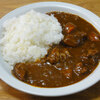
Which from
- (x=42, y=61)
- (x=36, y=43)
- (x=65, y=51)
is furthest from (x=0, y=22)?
(x=65, y=51)

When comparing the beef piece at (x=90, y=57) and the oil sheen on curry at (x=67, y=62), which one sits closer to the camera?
the oil sheen on curry at (x=67, y=62)

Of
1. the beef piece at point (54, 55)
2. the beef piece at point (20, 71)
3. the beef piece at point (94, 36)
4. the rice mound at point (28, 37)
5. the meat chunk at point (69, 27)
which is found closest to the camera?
the beef piece at point (20, 71)

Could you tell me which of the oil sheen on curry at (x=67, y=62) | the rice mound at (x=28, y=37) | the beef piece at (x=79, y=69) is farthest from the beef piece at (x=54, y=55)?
the beef piece at (x=79, y=69)

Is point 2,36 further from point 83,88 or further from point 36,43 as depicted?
point 83,88

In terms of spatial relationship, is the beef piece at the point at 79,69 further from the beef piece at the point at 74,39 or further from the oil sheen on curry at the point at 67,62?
the beef piece at the point at 74,39

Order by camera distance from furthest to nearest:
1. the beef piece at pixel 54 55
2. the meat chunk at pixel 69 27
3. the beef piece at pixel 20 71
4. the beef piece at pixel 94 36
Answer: the meat chunk at pixel 69 27, the beef piece at pixel 94 36, the beef piece at pixel 54 55, the beef piece at pixel 20 71

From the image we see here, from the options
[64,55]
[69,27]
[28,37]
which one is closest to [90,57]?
[64,55]

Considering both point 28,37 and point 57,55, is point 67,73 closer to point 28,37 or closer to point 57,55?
point 57,55
